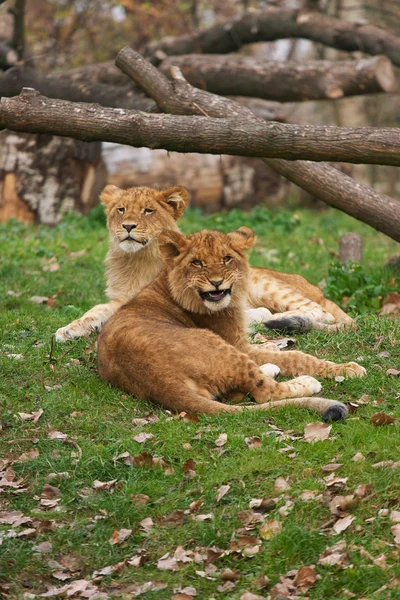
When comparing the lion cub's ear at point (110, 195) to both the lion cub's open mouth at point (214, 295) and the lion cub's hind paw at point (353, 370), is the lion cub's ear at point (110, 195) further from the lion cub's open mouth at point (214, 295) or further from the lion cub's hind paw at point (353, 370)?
the lion cub's hind paw at point (353, 370)

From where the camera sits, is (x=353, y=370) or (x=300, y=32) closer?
(x=353, y=370)

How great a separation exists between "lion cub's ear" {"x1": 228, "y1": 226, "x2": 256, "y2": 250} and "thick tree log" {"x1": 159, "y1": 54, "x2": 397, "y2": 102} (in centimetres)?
678

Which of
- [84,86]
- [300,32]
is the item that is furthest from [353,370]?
[300,32]

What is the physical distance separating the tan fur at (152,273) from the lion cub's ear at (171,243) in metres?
1.48

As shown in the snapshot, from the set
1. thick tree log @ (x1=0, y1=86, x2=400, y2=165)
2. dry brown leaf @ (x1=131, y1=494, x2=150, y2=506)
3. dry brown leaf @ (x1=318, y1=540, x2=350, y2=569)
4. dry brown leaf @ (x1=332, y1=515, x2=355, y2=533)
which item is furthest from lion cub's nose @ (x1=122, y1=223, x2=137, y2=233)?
dry brown leaf @ (x1=318, y1=540, x2=350, y2=569)

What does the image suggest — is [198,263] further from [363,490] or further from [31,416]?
[363,490]

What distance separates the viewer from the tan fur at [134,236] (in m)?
8.82

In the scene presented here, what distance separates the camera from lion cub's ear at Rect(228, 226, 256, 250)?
7.38m

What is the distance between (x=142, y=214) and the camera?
885cm

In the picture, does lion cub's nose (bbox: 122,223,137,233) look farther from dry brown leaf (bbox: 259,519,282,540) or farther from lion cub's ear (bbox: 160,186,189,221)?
dry brown leaf (bbox: 259,519,282,540)

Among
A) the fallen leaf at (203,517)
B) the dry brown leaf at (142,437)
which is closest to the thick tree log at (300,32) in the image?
the dry brown leaf at (142,437)

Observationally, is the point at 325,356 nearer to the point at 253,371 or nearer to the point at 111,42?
the point at 253,371

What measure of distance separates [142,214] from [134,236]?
0.21 meters

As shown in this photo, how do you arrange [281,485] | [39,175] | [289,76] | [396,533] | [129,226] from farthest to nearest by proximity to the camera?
[39,175]
[289,76]
[129,226]
[281,485]
[396,533]
